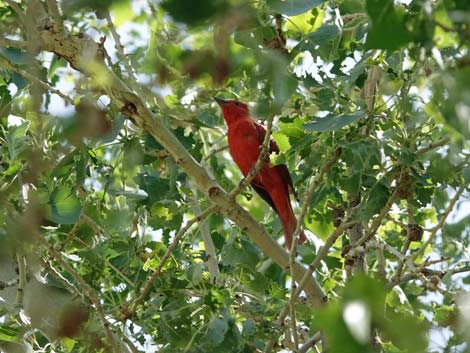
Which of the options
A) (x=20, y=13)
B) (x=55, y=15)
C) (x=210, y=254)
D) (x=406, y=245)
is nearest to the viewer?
(x=20, y=13)

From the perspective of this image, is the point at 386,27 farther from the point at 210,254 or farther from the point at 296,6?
the point at 210,254

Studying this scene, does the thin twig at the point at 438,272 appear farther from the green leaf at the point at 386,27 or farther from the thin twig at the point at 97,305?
the green leaf at the point at 386,27

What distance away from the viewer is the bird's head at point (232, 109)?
580 centimetres

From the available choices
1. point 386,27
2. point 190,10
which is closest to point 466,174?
point 386,27

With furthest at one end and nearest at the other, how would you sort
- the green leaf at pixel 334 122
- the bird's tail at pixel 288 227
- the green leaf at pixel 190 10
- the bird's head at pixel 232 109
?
1. the bird's head at pixel 232 109
2. the bird's tail at pixel 288 227
3. the green leaf at pixel 334 122
4. the green leaf at pixel 190 10

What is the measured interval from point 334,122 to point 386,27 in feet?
6.18

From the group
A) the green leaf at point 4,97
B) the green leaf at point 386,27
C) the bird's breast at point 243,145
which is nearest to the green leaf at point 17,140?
the green leaf at point 4,97

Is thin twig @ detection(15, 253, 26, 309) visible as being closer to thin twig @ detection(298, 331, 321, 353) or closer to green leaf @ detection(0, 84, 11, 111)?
green leaf @ detection(0, 84, 11, 111)

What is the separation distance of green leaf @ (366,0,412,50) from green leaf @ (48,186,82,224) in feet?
7.68

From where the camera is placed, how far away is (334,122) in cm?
295

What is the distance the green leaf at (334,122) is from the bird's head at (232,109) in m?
2.75

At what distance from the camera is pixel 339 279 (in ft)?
14.7

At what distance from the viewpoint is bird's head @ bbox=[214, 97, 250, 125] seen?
5804 millimetres

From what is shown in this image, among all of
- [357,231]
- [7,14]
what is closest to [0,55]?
[7,14]
